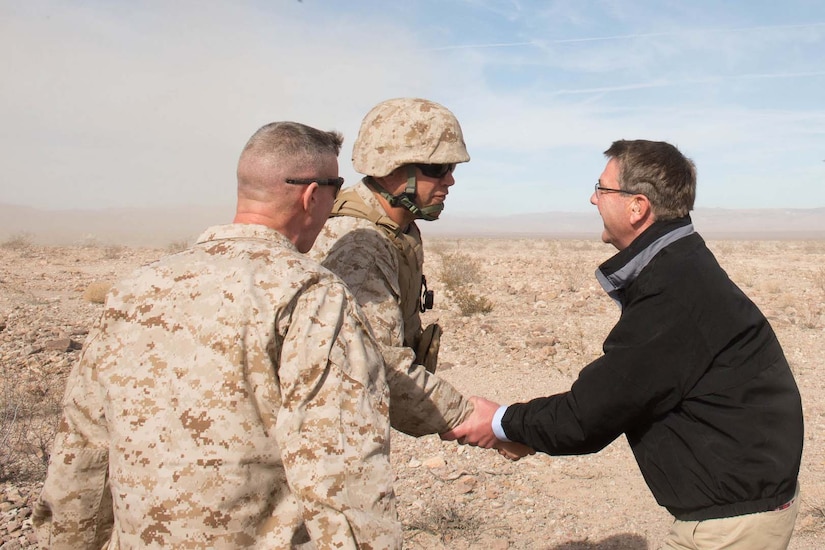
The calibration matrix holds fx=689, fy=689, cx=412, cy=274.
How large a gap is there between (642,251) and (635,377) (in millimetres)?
476

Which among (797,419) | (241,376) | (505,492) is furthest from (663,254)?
(505,492)

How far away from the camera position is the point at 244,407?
5.86 feet

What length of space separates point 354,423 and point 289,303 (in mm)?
350

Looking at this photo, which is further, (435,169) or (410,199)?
(435,169)

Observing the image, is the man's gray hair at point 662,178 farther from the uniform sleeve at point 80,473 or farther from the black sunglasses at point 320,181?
the uniform sleeve at point 80,473

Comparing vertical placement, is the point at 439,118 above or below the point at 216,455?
above

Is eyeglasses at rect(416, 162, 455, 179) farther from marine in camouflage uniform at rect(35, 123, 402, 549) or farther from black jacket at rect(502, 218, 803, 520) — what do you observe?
marine in camouflage uniform at rect(35, 123, 402, 549)

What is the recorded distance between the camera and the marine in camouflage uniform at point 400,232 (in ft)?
8.85

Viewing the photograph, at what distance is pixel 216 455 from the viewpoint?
177 centimetres

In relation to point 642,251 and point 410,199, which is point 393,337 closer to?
point 410,199

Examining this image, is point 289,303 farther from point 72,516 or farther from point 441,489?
point 441,489

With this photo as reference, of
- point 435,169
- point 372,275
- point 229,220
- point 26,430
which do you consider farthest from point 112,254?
point 229,220

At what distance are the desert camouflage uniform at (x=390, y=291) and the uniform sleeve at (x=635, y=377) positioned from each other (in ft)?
1.55

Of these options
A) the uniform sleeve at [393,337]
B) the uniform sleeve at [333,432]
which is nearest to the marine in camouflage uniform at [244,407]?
the uniform sleeve at [333,432]
